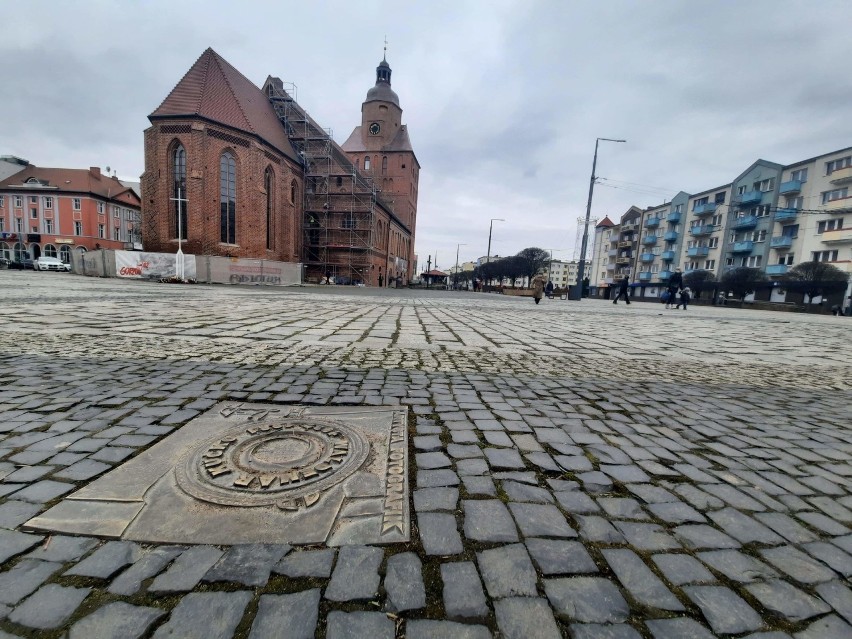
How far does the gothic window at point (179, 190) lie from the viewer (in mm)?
29375

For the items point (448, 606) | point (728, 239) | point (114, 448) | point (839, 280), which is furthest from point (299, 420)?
point (728, 239)

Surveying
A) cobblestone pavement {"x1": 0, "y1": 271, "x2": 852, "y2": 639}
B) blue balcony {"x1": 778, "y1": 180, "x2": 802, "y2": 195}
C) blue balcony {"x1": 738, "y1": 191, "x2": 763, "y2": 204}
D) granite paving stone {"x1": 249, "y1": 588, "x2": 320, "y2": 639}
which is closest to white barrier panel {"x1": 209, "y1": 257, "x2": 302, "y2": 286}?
cobblestone pavement {"x1": 0, "y1": 271, "x2": 852, "y2": 639}

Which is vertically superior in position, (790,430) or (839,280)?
(839,280)

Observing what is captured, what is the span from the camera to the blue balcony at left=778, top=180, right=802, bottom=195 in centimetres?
4000

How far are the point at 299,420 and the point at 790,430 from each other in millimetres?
3381

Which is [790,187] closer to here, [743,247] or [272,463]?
[743,247]

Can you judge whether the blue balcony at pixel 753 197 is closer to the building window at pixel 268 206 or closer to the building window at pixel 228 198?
the building window at pixel 268 206

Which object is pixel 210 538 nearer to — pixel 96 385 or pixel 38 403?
pixel 38 403

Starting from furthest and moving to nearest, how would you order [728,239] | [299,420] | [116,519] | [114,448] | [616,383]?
[728,239]
[616,383]
[299,420]
[114,448]
[116,519]

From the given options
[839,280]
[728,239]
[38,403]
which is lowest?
[38,403]

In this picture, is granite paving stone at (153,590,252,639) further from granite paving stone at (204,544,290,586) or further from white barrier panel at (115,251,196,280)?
white barrier panel at (115,251,196,280)

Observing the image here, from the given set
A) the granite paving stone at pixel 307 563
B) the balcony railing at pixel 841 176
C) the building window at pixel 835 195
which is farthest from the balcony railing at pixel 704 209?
the granite paving stone at pixel 307 563

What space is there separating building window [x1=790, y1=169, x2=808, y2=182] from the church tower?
45224mm

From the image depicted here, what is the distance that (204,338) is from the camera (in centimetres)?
507
